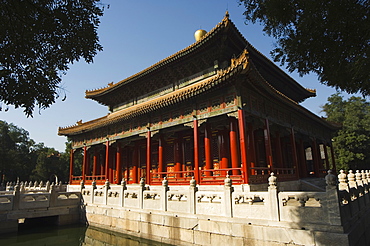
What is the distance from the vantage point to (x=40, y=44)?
638 cm

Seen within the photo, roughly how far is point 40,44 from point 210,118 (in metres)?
7.97

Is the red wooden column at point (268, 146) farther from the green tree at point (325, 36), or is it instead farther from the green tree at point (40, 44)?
the green tree at point (40, 44)

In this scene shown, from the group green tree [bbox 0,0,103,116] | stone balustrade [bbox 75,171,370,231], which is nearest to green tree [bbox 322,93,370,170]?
stone balustrade [bbox 75,171,370,231]

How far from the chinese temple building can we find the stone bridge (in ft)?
14.7

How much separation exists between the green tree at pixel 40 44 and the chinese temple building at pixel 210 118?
5823 mm

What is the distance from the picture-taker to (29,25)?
574cm

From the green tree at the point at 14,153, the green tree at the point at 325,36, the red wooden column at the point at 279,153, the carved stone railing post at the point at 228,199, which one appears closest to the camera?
the green tree at the point at 325,36

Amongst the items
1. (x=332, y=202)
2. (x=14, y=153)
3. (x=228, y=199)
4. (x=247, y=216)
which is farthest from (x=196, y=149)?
(x=14, y=153)

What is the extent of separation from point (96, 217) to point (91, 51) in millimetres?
9055

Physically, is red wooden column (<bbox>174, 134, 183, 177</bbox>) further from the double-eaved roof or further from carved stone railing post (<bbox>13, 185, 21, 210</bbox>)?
carved stone railing post (<bbox>13, 185, 21, 210</bbox>)

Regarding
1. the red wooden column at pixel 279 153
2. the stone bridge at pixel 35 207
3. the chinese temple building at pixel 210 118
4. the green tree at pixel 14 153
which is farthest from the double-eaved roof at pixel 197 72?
the green tree at pixel 14 153

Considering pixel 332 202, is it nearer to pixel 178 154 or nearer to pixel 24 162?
pixel 178 154

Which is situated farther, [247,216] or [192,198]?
[192,198]

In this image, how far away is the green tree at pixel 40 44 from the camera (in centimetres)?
572
